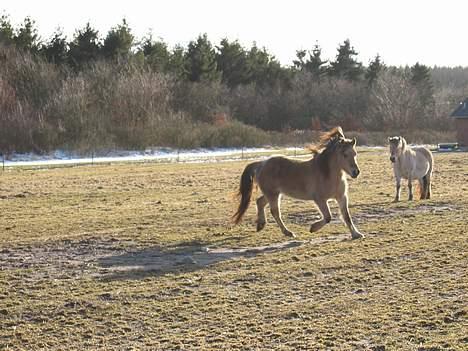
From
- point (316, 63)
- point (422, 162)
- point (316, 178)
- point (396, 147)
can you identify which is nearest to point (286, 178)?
point (316, 178)

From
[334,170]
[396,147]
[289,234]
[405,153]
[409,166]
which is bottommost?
[289,234]

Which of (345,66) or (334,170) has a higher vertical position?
(345,66)

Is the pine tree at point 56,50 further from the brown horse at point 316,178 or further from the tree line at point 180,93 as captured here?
the brown horse at point 316,178

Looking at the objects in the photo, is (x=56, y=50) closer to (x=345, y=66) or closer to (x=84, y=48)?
(x=84, y=48)

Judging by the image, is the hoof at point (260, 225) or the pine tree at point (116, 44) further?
the pine tree at point (116, 44)

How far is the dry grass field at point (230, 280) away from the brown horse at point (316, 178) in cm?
50

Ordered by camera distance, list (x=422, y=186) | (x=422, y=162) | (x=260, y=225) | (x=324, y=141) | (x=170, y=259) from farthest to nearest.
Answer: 1. (x=422, y=162)
2. (x=422, y=186)
3. (x=260, y=225)
4. (x=324, y=141)
5. (x=170, y=259)

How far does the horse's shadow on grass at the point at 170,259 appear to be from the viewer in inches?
420

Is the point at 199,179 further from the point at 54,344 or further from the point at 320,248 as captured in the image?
the point at 54,344

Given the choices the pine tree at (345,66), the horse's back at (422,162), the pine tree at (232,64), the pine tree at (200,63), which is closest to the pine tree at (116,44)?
the pine tree at (200,63)

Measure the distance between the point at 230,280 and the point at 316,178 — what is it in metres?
4.29

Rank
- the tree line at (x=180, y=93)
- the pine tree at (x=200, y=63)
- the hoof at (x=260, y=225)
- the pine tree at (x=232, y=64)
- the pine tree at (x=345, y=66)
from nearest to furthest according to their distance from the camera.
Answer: the hoof at (x=260, y=225) → the tree line at (x=180, y=93) → the pine tree at (x=200, y=63) → the pine tree at (x=232, y=64) → the pine tree at (x=345, y=66)

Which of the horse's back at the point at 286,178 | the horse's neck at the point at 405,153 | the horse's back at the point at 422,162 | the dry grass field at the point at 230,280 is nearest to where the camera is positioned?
the dry grass field at the point at 230,280

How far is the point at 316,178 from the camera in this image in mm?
13680
